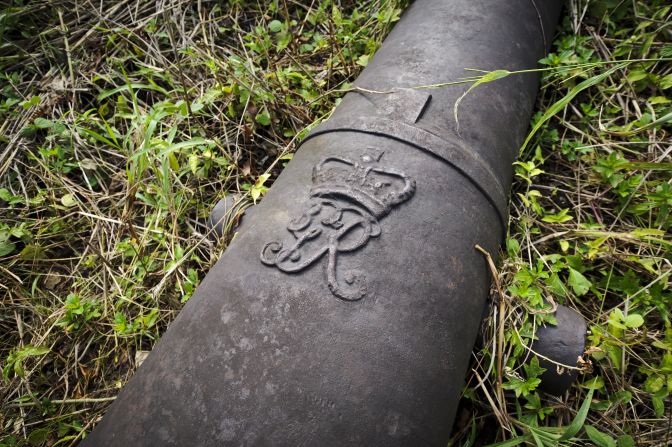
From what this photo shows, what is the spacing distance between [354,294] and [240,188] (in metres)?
1.31

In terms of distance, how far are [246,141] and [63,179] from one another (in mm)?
930

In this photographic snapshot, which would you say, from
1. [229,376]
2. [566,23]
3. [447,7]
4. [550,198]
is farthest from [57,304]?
[566,23]

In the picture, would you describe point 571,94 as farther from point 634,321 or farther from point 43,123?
point 43,123

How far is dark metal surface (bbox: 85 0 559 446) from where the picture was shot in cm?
96

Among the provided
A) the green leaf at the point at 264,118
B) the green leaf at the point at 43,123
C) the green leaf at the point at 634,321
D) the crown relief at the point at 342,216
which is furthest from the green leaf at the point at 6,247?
the green leaf at the point at 634,321

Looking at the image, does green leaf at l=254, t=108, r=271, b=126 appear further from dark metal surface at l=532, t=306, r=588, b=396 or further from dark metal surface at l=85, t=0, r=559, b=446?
dark metal surface at l=532, t=306, r=588, b=396

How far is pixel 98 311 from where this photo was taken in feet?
6.34

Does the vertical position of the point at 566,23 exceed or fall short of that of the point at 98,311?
it exceeds it

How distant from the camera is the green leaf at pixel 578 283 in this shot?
1745 millimetres

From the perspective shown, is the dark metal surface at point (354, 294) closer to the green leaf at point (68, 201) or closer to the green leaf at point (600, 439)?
the green leaf at point (600, 439)

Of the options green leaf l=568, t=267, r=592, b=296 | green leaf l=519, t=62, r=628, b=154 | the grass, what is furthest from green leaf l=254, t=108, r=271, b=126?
green leaf l=568, t=267, r=592, b=296

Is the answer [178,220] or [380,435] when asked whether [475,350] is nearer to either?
[380,435]

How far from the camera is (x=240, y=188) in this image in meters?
2.21

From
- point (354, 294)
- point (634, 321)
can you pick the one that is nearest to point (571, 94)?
point (634, 321)
